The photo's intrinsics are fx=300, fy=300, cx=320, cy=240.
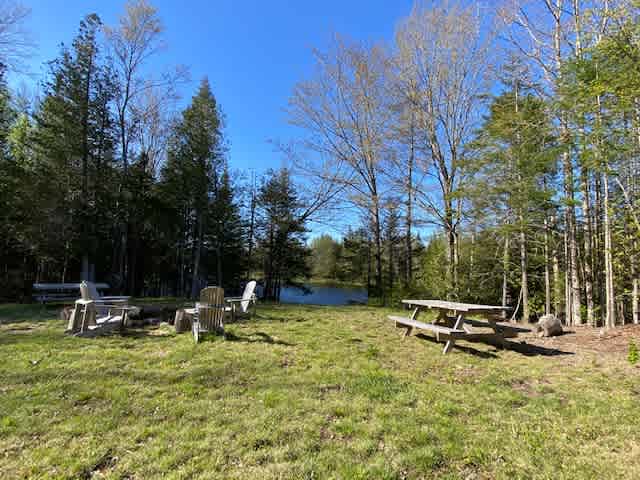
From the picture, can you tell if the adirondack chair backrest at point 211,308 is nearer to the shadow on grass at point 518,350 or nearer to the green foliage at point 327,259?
the shadow on grass at point 518,350

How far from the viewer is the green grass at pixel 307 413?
1.89 meters

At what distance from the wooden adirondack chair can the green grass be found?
1.59 ft

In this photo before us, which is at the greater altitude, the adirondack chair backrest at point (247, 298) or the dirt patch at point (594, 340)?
the adirondack chair backrest at point (247, 298)

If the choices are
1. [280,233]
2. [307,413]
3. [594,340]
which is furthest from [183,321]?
[280,233]

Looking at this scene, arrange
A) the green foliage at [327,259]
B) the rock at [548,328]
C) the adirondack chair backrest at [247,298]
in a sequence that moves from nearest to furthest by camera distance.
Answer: the rock at [548,328]
the adirondack chair backrest at [247,298]
the green foliage at [327,259]

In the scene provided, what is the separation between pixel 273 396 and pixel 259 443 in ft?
2.38

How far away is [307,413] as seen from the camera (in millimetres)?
2553

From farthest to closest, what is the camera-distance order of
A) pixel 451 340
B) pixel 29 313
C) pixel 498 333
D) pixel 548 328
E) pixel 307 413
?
pixel 29 313 → pixel 548 328 → pixel 498 333 → pixel 451 340 → pixel 307 413

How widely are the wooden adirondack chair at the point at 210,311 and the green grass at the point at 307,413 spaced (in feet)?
1.59

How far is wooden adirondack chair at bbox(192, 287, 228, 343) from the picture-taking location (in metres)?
4.84

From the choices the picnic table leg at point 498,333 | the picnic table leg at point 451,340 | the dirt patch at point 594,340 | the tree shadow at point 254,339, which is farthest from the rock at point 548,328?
the tree shadow at point 254,339

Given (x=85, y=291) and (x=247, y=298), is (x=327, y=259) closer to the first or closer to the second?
(x=247, y=298)

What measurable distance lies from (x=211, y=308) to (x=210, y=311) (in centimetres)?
6

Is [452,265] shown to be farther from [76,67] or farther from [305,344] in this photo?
[76,67]
